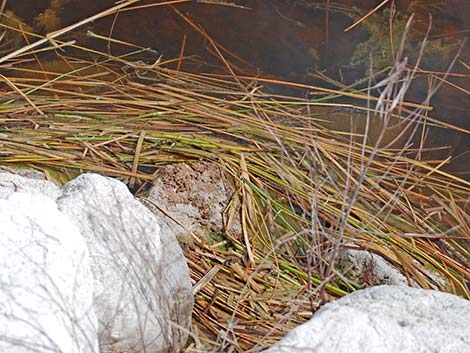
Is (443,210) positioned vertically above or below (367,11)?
below

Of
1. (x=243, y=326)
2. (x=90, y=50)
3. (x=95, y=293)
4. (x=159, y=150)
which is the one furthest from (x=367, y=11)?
(x=95, y=293)

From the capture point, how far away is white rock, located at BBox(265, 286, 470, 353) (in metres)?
1.29

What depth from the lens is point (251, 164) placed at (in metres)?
2.33

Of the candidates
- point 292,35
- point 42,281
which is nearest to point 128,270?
point 42,281

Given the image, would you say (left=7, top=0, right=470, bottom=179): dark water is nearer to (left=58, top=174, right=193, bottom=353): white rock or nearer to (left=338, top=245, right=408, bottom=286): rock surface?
(left=338, top=245, right=408, bottom=286): rock surface

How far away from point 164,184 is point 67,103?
0.53 metres

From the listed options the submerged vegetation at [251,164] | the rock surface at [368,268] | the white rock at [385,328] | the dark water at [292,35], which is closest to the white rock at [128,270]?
the submerged vegetation at [251,164]

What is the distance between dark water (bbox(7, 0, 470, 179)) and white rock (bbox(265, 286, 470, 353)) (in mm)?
1457

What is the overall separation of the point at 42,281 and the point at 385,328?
1.96 ft

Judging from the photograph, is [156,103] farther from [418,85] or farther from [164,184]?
[418,85]

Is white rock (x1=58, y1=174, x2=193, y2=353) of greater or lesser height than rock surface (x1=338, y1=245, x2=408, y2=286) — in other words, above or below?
above

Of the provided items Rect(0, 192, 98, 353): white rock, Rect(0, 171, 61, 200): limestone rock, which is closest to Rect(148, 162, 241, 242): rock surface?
Rect(0, 171, 61, 200): limestone rock

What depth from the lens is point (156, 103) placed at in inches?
99.7

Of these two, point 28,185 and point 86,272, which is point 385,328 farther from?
point 28,185
